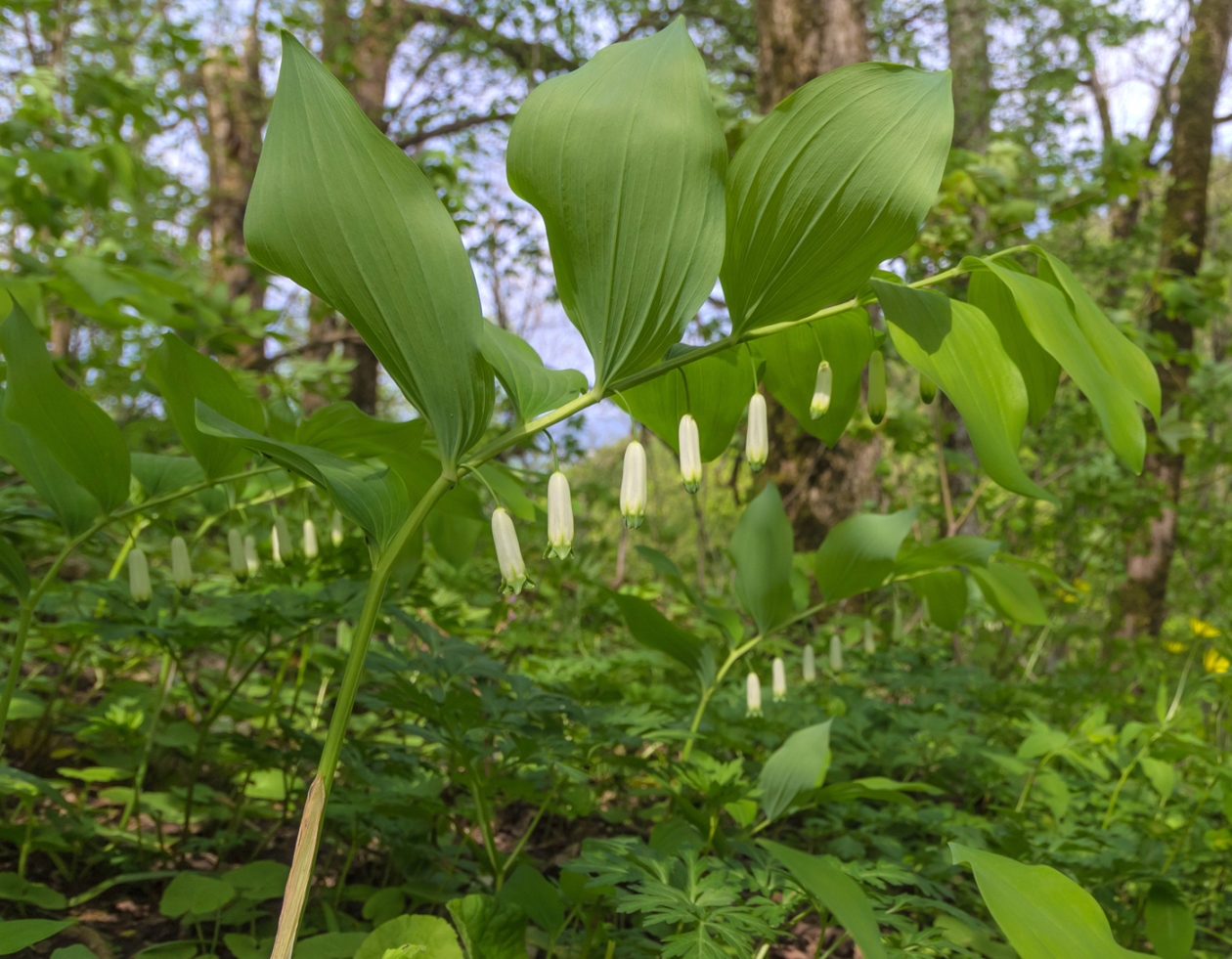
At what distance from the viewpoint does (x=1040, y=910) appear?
77 cm

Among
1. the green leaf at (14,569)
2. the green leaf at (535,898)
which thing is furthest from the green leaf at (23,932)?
the green leaf at (535,898)

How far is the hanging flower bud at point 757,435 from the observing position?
3.67 ft

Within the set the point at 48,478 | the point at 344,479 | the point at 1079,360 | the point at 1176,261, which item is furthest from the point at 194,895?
the point at 1176,261

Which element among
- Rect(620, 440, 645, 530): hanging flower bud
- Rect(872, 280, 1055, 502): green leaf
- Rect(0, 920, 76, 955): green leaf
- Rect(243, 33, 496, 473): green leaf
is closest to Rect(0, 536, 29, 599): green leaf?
Rect(0, 920, 76, 955): green leaf

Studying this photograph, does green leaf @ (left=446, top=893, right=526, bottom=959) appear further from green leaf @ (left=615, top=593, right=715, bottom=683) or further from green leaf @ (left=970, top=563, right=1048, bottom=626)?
green leaf @ (left=970, top=563, right=1048, bottom=626)

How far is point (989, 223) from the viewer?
3.44m

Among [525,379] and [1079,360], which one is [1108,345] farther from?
[525,379]

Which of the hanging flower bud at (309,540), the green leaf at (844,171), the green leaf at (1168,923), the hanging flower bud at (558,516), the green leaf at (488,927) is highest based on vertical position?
the green leaf at (844,171)

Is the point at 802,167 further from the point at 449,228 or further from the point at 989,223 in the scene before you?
the point at 989,223

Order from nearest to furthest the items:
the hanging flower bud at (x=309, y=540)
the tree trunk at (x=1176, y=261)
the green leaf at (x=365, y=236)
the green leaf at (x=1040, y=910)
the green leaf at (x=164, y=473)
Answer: the green leaf at (x=1040, y=910) < the green leaf at (x=365, y=236) < the green leaf at (x=164, y=473) < the hanging flower bud at (x=309, y=540) < the tree trunk at (x=1176, y=261)

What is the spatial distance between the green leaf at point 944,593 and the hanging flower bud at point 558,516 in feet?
3.60

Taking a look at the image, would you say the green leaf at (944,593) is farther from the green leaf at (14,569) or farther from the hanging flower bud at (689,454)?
the green leaf at (14,569)

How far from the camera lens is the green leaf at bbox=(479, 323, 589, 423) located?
0.95m

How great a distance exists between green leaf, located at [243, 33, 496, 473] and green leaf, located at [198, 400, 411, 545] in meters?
0.10
